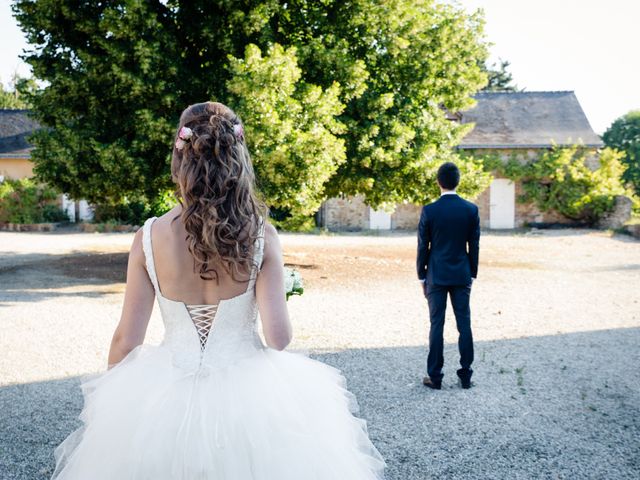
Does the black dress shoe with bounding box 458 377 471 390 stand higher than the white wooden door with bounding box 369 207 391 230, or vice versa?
the white wooden door with bounding box 369 207 391 230

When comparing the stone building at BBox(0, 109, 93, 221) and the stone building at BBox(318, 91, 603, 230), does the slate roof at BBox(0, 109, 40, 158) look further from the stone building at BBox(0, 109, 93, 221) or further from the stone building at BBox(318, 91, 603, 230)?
the stone building at BBox(318, 91, 603, 230)

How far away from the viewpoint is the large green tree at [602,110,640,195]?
43.0m

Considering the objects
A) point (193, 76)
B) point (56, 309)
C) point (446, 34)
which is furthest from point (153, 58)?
point (446, 34)

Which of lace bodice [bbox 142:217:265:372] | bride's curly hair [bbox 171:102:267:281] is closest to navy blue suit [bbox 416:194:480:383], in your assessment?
lace bodice [bbox 142:217:265:372]

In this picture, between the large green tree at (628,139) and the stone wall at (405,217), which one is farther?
the large green tree at (628,139)

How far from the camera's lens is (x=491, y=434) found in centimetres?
441

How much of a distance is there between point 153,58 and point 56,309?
197 inches

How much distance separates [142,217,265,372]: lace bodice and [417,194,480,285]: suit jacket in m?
3.27

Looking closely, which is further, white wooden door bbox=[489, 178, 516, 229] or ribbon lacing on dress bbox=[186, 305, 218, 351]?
white wooden door bbox=[489, 178, 516, 229]

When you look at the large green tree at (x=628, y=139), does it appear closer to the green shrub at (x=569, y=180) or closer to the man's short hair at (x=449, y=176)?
the green shrub at (x=569, y=180)

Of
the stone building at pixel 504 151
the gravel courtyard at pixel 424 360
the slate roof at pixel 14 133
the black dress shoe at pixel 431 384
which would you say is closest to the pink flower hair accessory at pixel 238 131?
the gravel courtyard at pixel 424 360

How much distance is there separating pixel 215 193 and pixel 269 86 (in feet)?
28.2

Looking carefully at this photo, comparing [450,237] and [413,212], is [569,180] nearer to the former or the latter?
[413,212]

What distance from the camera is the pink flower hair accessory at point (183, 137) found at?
2061 mm
